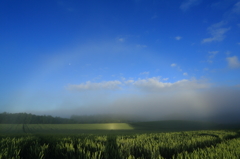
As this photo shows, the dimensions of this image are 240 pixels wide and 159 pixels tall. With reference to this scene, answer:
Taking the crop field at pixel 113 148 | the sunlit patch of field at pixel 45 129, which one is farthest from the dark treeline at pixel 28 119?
the crop field at pixel 113 148

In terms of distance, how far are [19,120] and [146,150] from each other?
252 feet

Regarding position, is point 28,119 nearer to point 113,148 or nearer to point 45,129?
point 45,129

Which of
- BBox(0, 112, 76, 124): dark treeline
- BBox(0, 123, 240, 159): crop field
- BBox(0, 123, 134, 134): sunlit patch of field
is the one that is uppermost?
BBox(0, 123, 240, 159): crop field

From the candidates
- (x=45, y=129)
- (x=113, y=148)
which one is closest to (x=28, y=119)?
(x=45, y=129)

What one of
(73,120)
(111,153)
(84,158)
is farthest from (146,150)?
(73,120)

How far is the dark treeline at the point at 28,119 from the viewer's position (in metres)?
63.2

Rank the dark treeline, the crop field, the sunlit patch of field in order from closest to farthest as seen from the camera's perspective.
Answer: the crop field → the sunlit patch of field → the dark treeline

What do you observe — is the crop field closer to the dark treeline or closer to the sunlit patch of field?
the sunlit patch of field

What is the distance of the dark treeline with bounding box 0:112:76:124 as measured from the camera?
63.2 m

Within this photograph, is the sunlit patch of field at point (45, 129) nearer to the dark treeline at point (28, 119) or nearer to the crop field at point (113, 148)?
the dark treeline at point (28, 119)

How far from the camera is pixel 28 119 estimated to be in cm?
6462

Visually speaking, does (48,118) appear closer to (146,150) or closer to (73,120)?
(73,120)

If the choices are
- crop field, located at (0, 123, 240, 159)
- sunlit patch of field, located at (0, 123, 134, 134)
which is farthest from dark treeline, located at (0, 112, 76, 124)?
crop field, located at (0, 123, 240, 159)

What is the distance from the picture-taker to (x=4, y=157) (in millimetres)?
2566
